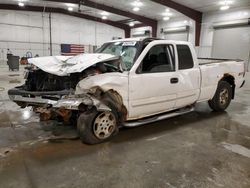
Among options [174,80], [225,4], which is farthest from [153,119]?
[225,4]

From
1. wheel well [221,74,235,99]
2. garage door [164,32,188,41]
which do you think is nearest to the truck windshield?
wheel well [221,74,235,99]

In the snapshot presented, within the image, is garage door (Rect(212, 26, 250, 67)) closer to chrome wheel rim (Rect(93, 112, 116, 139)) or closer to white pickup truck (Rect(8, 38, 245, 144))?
white pickup truck (Rect(8, 38, 245, 144))

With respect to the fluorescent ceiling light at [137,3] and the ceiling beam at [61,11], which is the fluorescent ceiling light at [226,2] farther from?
A: the ceiling beam at [61,11]

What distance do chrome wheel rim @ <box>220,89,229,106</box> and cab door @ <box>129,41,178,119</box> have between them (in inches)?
71.8

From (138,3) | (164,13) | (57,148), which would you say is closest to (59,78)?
(57,148)

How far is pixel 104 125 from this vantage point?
346 cm

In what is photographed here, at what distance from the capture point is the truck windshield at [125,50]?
3712 mm

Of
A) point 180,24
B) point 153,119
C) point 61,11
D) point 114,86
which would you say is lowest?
point 153,119

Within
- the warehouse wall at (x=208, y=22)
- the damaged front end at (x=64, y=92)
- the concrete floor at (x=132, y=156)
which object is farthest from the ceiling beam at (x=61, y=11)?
the damaged front end at (x=64, y=92)

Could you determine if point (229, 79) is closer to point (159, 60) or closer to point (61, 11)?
point (159, 60)

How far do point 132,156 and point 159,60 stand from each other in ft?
6.04

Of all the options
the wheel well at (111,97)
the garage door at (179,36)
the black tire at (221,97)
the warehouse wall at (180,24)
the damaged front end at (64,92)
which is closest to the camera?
the damaged front end at (64,92)

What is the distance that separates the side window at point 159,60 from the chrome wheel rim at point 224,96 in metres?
1.98

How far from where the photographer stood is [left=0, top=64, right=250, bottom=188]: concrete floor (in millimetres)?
2496
